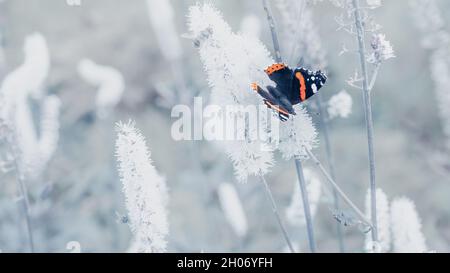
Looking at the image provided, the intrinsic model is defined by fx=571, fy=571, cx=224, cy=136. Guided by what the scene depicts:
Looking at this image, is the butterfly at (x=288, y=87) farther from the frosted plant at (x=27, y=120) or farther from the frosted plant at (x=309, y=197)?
the frosted plant at (x=27, y=120)

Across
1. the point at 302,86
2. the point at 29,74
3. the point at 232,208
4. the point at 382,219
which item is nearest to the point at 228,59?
the point at 302,86

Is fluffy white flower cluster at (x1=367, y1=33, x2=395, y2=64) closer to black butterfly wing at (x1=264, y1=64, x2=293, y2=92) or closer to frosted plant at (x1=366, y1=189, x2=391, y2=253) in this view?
black butterfly wing at (x1=264, y1=64, x2=293, y2=92)

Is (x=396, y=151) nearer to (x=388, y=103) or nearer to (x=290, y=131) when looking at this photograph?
(x=388, y=103)

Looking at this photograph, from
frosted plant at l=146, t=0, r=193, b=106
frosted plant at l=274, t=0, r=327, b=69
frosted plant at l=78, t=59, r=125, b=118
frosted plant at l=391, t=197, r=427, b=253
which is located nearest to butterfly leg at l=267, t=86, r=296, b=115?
frosted plant at l=274, t=0, r=327, b=69

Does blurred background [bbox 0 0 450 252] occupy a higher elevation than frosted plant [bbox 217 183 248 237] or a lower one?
higher

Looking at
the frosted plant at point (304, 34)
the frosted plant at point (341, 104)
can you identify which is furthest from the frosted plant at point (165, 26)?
the frosted plant at point (341, 104)
